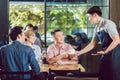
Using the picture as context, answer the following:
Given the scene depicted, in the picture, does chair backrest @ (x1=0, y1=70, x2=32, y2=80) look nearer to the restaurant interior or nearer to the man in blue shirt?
the man in blue shirt

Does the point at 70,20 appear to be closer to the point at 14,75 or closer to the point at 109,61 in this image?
the point at 109,61

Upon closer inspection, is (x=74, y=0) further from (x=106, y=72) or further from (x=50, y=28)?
(x=106, y=72)

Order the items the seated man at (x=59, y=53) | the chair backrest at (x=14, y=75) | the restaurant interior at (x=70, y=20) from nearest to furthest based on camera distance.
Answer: the chair backrest at (x=14, y=75) < the seated man at (x=59, y=53) < the restaurant interior at (x=70, y=20)

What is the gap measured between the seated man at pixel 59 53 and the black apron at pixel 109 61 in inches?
18.7

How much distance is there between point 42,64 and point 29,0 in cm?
481

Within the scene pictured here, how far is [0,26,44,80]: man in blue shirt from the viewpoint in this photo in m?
3.94

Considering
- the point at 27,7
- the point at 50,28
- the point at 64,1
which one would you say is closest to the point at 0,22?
the point at 50,28

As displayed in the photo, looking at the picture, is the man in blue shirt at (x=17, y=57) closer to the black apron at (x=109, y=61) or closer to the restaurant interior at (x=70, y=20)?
the black apron at (x=109, y=61)

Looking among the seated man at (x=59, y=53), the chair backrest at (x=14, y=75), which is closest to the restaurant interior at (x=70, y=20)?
the seated man at (x=59, y=53)

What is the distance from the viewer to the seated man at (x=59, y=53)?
4855mm

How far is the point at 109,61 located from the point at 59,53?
32.6 inches

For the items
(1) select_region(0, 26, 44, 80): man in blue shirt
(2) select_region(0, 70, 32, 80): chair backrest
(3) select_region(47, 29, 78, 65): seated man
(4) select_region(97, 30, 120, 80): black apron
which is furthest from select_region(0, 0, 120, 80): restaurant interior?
(2) select_region(0, 70, 32, 80): chair backrest

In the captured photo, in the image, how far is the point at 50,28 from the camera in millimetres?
7582

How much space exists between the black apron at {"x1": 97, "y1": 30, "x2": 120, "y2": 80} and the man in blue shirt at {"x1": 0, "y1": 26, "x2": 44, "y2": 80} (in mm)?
1005
